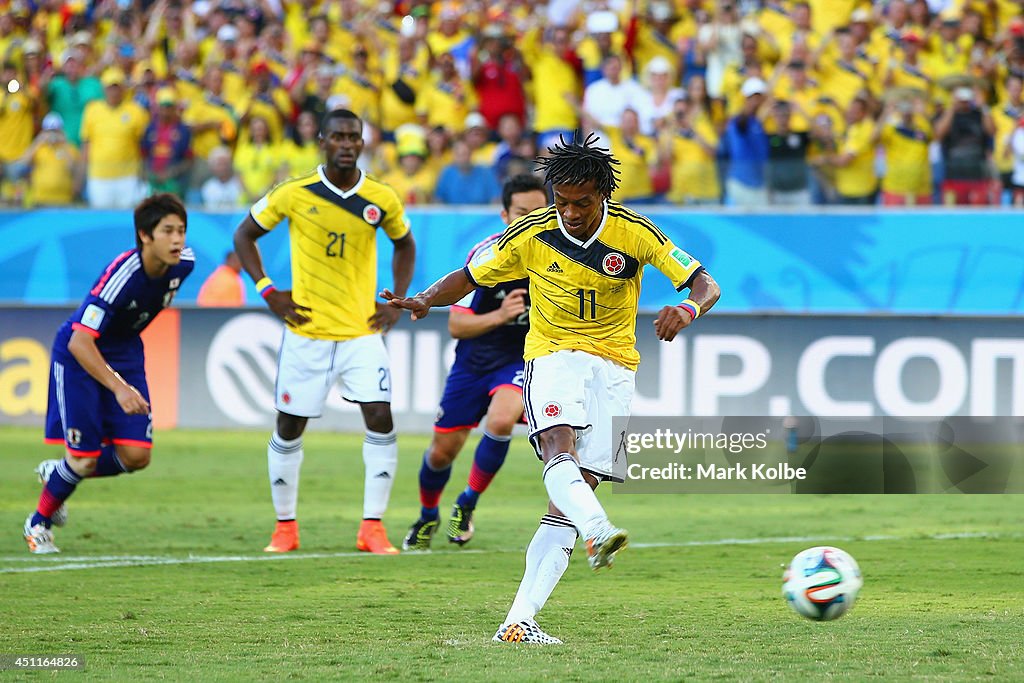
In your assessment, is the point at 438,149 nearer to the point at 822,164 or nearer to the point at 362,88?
the point at 362,88

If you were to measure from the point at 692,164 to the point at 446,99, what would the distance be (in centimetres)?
366

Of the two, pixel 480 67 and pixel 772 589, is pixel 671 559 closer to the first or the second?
pixel 772 589

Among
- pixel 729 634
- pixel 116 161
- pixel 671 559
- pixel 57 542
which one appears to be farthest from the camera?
pixel 116 161

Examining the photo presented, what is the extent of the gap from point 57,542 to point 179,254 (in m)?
2.14

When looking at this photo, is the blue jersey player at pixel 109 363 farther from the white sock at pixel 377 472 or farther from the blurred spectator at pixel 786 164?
the blurred spectator at pixel 786 164

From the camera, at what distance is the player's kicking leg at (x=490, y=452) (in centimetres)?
966

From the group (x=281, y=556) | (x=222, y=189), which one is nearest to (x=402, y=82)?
(x=222, y=189)

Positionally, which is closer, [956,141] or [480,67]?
[956,141]

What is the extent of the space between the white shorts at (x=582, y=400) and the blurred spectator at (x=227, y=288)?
35.1 ft

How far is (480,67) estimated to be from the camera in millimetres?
18031

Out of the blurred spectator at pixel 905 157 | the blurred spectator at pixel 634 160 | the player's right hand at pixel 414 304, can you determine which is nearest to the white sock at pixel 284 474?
the player's right hand at pixel 414 304

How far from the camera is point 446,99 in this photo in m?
18.3

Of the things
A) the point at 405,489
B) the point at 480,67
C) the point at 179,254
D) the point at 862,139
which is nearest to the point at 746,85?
the point at 862,139

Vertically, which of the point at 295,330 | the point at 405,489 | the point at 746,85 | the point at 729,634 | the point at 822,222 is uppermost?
the point at 746,85
